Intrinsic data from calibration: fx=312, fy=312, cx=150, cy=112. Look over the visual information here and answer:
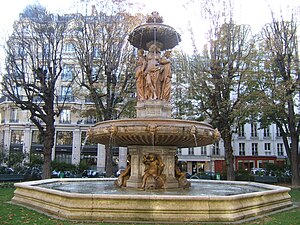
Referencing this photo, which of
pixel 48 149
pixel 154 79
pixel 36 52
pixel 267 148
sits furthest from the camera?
pixel 267 148

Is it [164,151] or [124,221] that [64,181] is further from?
[124,221]

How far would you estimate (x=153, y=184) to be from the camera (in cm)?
963

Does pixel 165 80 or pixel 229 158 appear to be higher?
pixel 165 80

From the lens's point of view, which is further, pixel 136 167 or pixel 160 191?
pixel 136 167

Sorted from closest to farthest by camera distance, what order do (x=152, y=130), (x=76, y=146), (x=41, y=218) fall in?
(x=41, y=218) < (x=152, y=130) < (x=76, y=146)

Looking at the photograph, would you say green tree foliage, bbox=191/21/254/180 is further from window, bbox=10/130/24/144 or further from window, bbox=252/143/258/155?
window, bbox=10/130/24/144

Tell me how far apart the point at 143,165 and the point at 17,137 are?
43.0 metres

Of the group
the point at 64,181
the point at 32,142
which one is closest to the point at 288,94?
the point at 64,181

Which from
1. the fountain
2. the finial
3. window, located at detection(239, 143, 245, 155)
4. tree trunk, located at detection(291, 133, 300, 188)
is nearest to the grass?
the fountain

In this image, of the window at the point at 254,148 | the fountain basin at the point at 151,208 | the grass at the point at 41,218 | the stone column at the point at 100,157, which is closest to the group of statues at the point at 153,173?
the fountain basin at the point at 151,208

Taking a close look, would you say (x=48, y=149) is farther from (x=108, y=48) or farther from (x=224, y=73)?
(x=224, y=73)

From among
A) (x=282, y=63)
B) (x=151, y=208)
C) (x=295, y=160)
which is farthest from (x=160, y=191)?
(x=282, y=63)

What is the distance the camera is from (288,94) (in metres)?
19.2

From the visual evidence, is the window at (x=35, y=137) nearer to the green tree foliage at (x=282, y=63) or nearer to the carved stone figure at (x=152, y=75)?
the green tree foliage at (x=282, y=63)
